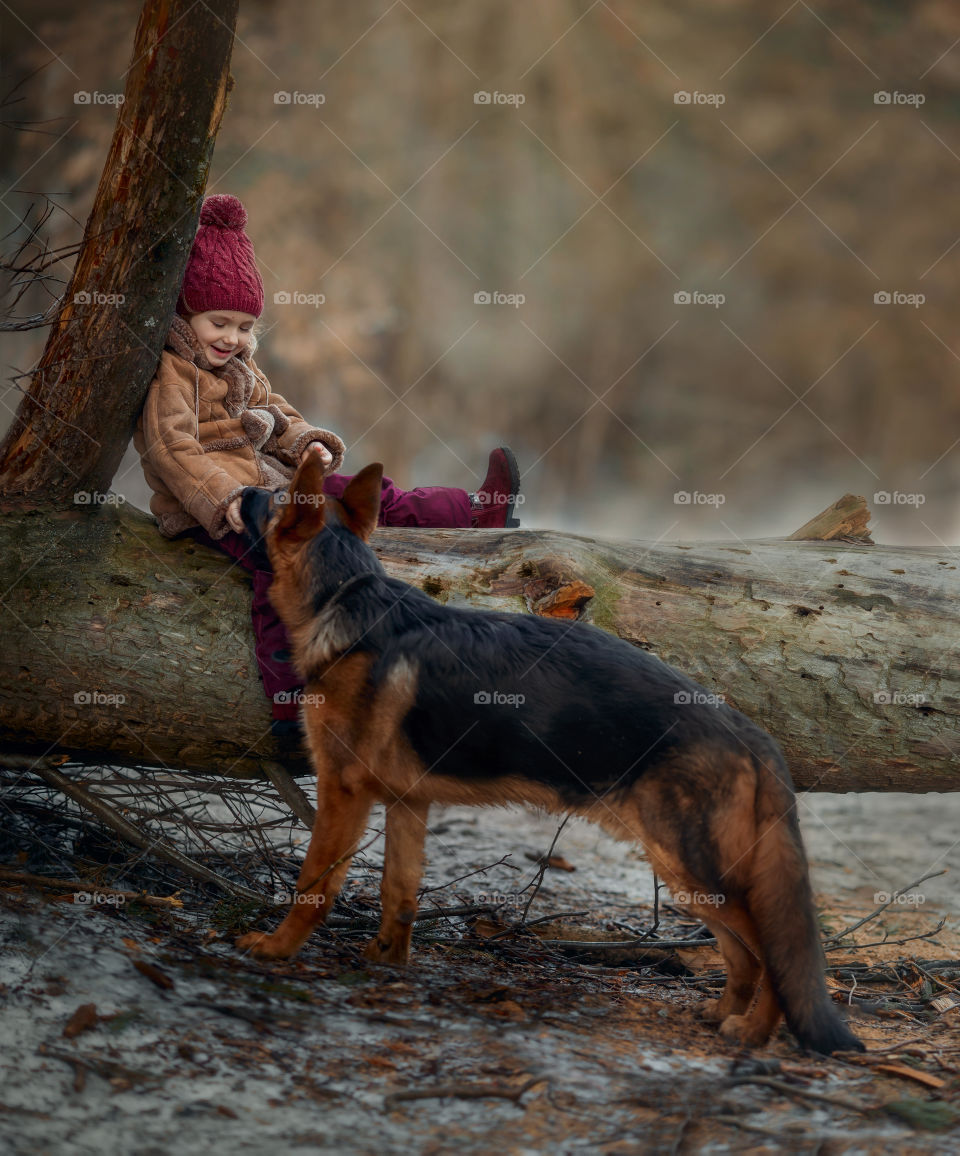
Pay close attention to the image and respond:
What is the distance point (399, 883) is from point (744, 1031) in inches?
52.6

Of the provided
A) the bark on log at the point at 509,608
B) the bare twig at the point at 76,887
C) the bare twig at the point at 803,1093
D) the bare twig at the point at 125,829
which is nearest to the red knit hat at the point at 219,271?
the bark on log at the point at 509,608

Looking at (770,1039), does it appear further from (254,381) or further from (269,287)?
(269,287)

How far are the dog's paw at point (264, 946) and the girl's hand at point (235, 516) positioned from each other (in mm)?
1616

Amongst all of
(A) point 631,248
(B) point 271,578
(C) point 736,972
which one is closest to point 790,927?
(C) point 736,972

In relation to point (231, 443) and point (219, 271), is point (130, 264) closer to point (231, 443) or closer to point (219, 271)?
point (219, 271)

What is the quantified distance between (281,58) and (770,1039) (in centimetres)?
1239

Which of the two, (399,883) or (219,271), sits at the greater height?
(219,271)

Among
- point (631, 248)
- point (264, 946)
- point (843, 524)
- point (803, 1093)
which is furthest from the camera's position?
point (631, 248)

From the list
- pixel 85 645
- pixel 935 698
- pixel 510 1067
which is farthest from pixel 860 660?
pixel 85 645

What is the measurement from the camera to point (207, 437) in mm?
4590

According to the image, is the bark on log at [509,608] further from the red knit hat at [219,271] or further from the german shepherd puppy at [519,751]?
the red knit hat at [219,271]

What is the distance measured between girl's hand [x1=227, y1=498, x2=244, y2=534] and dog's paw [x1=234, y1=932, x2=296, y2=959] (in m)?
1.62

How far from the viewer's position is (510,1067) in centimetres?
296

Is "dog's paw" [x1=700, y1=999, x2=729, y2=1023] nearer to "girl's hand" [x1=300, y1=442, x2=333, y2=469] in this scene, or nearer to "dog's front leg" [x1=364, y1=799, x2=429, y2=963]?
"dog's front leg" [x1=364, y1=799, x2=429, y2=963]
